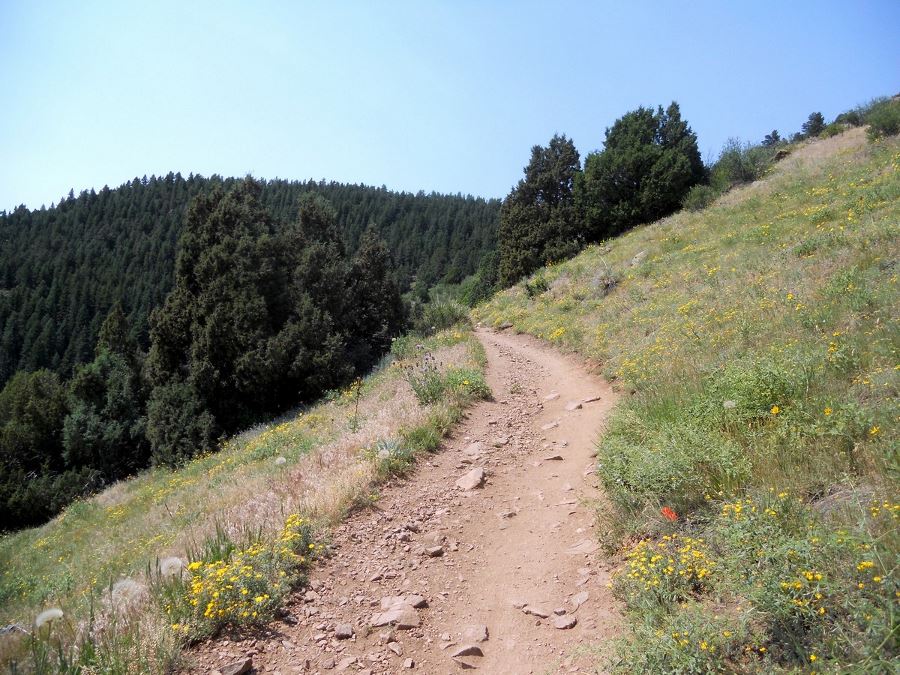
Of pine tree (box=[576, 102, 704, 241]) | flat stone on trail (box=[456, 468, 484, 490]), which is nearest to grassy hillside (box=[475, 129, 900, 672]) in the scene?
flat stone on trail (box=[456, 468, 484, 490])

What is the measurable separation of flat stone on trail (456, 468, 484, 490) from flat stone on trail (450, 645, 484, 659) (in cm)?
259

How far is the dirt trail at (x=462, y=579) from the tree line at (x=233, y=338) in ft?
54.8

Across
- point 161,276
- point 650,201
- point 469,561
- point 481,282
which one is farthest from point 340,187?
point 469,561

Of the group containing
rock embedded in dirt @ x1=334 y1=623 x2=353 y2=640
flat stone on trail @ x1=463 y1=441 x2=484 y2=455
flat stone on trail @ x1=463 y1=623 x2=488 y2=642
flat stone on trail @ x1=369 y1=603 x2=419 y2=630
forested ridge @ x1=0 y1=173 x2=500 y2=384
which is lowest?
flat stone on trail @ x1=463 y1=623 x2=488 y2=642

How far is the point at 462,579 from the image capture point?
4680mm

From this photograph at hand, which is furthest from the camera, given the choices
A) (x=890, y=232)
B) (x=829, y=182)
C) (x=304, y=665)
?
(x=829, y=182)

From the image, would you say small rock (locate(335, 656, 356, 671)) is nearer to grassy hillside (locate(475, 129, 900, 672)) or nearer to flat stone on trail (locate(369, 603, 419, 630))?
flat stone on trail (locate(369, 603, 419, 630))

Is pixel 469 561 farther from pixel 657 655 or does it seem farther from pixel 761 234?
pixel 761 234

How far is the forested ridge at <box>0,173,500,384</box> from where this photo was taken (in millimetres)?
79562

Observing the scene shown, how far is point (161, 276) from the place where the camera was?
301 ft

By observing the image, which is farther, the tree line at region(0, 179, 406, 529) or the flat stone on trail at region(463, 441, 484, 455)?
the tree line at region(0, 179, 406, 529)

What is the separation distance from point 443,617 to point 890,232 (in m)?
9.77

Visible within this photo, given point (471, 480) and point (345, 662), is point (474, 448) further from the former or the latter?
point (345, 662)

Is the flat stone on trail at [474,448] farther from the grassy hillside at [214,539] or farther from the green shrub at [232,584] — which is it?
the green shrub at [232,584]
